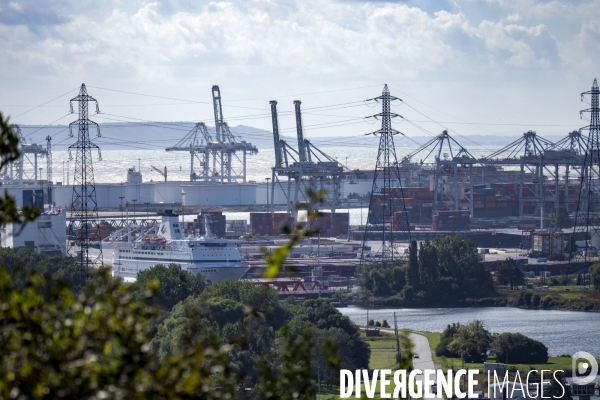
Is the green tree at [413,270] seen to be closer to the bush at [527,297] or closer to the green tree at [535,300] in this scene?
the bush at [527,297]

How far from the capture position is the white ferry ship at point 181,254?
878 inches

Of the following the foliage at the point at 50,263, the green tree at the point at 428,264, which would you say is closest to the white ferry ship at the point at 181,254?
the foliage at the point at 50,263

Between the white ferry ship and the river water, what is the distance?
279 centimetres

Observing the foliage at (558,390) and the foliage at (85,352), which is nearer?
the foliage at (85,352)

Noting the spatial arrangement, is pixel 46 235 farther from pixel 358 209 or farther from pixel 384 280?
pixel 358 209

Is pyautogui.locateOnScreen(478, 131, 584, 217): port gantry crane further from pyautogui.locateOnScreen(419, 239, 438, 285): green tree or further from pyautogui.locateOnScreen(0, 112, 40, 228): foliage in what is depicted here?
pyautogui.locateOnScreen(0, 112, 40, 228): foliage

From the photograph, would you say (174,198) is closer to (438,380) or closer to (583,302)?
(583,302)

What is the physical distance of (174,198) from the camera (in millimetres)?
48188

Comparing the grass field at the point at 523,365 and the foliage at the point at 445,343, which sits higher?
the foliage at the point at 445,343

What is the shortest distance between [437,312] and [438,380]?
349 inches

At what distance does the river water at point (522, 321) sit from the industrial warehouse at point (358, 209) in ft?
5.85

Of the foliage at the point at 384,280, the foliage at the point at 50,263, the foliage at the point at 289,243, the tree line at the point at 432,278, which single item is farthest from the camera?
the foliage at the point at 384,280

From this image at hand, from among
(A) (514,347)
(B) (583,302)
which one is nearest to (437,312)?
(B) (583,302)

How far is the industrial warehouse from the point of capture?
25.1 m
